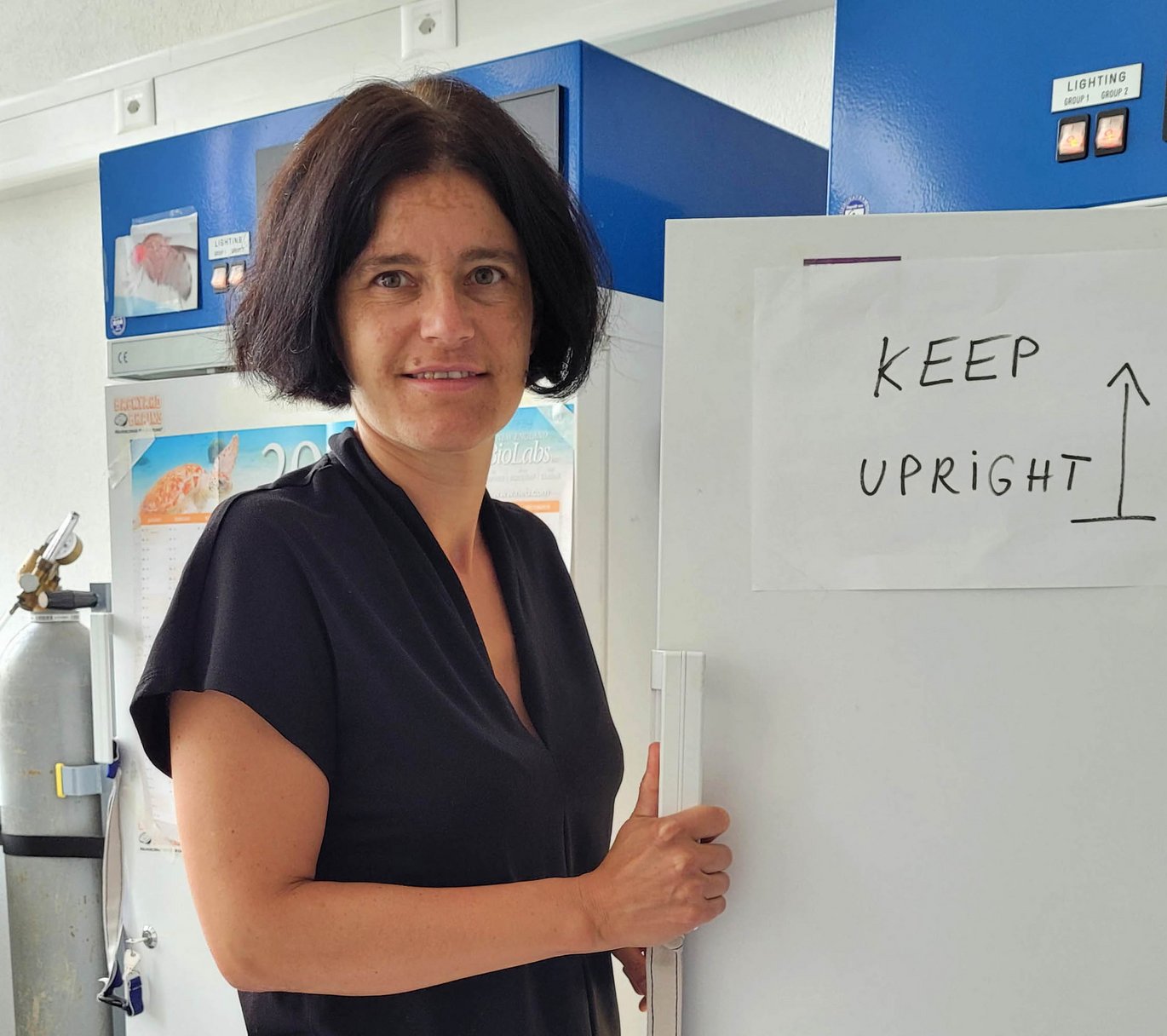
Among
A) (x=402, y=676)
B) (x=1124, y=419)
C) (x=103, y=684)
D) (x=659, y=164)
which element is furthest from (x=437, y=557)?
(x=103, y=684)

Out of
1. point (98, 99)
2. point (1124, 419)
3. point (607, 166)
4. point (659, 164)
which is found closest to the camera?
point (1124, 419)

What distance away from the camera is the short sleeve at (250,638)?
34.1 inches

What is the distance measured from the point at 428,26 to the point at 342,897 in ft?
5.78

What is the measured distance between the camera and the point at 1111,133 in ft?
3.69

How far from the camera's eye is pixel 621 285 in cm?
147

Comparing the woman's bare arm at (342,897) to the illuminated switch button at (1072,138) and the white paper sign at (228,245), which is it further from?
the white paper sign at (228,245)

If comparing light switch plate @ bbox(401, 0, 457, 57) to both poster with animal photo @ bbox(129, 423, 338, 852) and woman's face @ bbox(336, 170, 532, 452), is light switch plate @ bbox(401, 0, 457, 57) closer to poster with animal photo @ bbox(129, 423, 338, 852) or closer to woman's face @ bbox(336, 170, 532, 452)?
poster with animal photo @ bbox(129, 423, 338, 852)

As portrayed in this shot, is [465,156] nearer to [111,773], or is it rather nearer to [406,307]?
[406,307]

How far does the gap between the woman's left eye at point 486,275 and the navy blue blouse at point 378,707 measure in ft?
0.63

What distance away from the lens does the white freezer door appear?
820 millimetres

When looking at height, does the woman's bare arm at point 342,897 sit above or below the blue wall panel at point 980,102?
below

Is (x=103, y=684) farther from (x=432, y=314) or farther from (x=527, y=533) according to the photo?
(x=432, y=314)

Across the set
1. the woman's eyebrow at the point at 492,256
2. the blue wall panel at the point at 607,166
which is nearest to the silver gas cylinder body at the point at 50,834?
the blue wall panel at the point at 607,166

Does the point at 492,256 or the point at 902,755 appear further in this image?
the point at 492,256
